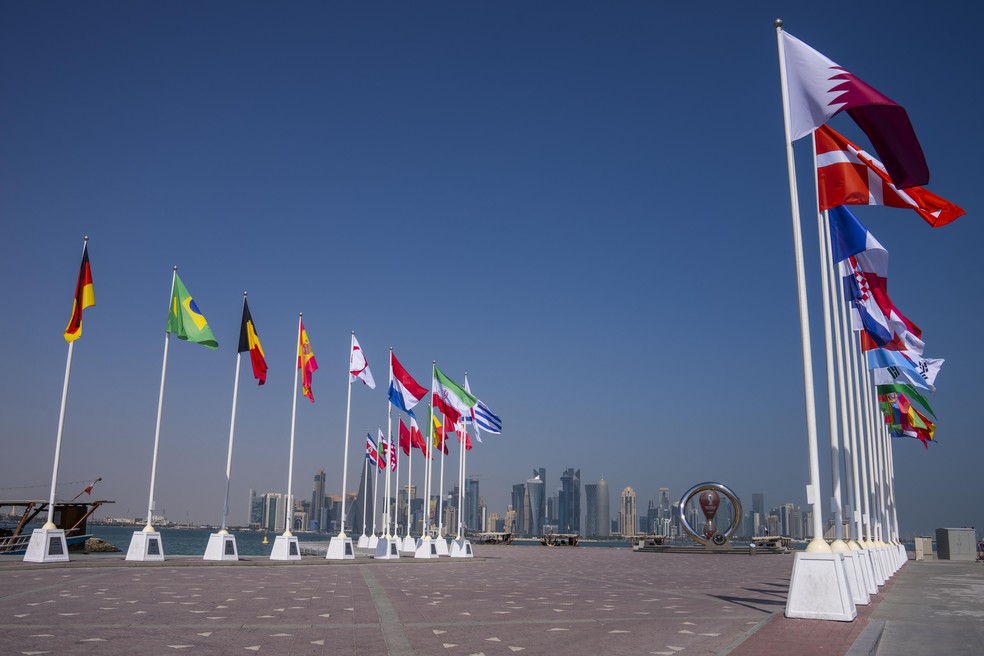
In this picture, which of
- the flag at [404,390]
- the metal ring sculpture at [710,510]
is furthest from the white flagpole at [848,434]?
the metal ring sculpture at [710,510]

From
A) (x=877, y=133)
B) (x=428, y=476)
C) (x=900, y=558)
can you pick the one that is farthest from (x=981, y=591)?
(x=428, y=476)

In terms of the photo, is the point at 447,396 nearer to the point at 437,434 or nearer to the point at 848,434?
the point at 437,434

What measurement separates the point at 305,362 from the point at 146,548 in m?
9.43

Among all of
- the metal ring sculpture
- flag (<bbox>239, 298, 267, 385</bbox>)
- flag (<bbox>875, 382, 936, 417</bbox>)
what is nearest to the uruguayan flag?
flag (<bbox>239, 298, 267, 385</bbox>)

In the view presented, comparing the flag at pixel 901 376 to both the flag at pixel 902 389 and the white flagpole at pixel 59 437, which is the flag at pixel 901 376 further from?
the white flagpole at pixel 59 437

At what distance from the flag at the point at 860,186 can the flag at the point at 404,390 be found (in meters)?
23.8

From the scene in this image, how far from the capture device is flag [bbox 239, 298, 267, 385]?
3080 cm

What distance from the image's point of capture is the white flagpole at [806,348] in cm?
1307

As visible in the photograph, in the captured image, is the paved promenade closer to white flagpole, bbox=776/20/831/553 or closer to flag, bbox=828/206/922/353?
white flagpole, bbox=776/20/831/553

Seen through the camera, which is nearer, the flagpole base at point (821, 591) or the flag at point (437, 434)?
the flagpole base at point (821, 591)

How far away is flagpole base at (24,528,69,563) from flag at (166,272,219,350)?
24.7 feet

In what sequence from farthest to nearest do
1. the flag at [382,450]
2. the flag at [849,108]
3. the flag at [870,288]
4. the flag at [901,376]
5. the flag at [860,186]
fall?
1. the flag at [382,450]
2. the flag at [901,376]
3. the flag at [870,288]
4. the flag at [860,186]
5. the flag at [849,108]

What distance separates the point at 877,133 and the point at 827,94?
121 centimetres

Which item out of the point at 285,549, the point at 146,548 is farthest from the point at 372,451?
the point at 146,548
